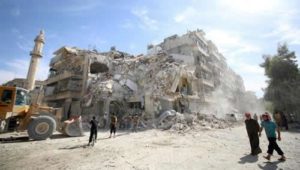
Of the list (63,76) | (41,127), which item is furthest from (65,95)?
(41,127)

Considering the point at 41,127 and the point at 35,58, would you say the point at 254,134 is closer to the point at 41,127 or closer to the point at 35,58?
the point at 41,127

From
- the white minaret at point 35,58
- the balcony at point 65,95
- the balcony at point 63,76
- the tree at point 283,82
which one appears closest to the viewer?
the tree at point 283,82

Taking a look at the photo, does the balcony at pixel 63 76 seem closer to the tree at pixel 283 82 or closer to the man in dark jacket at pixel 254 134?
the man in dark jacket at pixel 254 134

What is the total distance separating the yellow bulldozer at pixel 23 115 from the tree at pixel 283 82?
25366 millimetres

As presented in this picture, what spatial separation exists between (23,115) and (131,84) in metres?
16.3

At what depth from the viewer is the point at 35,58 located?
34.4 meters

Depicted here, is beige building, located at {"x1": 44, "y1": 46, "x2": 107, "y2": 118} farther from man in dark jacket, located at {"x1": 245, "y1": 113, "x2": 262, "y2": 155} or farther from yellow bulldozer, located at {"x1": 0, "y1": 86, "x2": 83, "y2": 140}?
man in dark jacket, located at {"x1": 245, "y1": 113, "x2": 262, "y2": 155}

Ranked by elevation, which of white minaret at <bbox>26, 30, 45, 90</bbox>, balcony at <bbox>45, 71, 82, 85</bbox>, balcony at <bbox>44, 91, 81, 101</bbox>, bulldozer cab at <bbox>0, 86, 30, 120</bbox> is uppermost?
white minaret at <bbox>26, 30, 45, 90</bbox>

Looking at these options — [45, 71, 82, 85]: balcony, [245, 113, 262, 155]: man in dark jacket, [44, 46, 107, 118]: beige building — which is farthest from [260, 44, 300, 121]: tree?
[45, 71, 82, 85]: balcony

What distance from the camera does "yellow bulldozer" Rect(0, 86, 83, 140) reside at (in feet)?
32.0

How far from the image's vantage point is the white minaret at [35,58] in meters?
32.9

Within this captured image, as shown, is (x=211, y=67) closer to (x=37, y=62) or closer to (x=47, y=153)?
(x=37, y=62)

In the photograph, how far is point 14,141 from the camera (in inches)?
406

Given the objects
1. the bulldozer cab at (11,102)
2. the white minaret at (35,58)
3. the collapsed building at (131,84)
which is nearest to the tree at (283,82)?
the collapsed building at (131,84)
